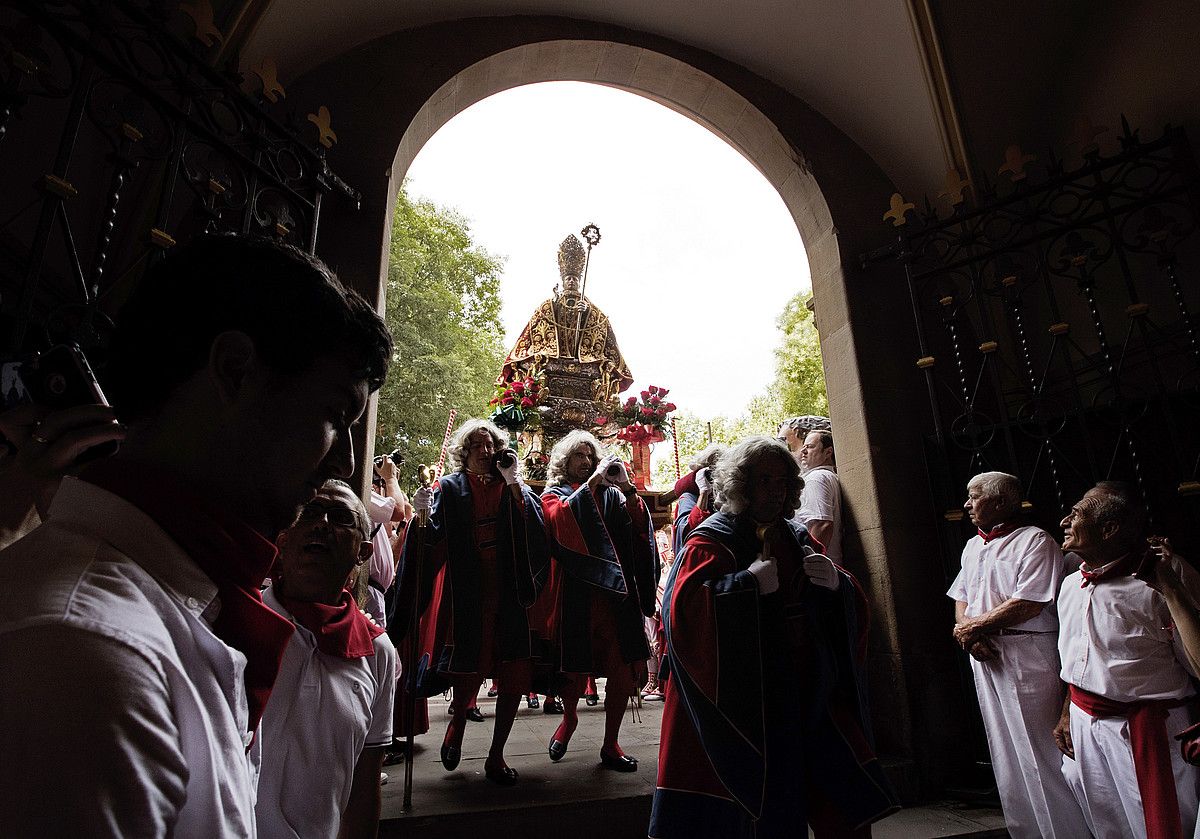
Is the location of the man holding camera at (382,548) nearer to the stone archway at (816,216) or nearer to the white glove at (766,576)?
the stone archway at (816,216)

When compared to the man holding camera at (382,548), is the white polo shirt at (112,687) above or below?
below

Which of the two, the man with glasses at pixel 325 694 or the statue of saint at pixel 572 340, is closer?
the man with glasses at pixel 325 694

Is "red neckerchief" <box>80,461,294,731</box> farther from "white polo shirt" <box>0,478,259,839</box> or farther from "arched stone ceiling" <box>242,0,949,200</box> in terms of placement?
"arched stone ceiling" <box>242,0,949,200</box>

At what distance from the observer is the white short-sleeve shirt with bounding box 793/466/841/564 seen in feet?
16.0

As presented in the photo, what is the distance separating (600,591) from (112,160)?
11.7ft

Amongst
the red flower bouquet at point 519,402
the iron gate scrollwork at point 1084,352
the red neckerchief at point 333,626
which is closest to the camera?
the red neckerchief at point 333,626

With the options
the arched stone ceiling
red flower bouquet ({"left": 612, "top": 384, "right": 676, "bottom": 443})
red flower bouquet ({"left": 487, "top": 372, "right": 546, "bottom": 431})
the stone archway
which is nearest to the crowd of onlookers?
the stone archway

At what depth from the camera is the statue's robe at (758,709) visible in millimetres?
2592

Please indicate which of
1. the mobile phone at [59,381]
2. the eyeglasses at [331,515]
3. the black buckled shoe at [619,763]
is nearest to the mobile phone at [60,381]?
the mobile phone at [59,381]

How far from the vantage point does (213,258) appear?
902mm

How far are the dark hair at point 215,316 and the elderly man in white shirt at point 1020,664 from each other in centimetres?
395

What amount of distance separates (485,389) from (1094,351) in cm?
1523

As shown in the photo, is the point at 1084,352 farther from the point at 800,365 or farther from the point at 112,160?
the point at 800,365

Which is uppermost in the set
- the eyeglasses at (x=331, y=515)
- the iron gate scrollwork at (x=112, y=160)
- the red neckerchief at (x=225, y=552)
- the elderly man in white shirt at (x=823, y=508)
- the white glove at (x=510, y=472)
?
the iron gate scrollwork at (x=112, y=160)
